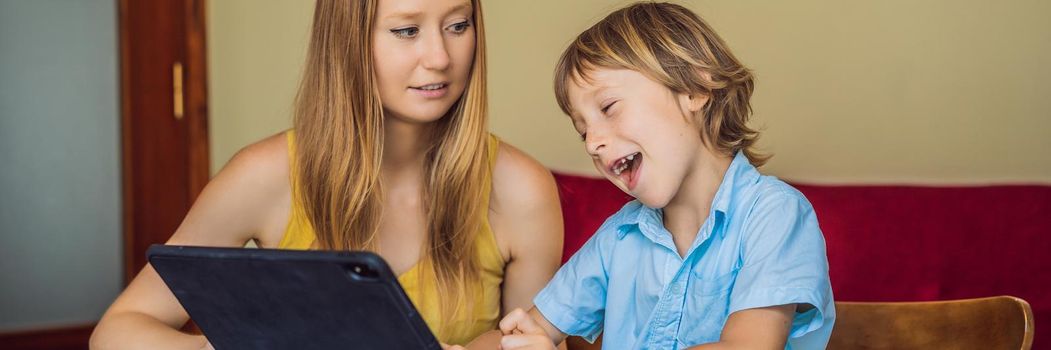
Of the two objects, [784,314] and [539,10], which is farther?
[539,10]

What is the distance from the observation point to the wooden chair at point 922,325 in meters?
1.49

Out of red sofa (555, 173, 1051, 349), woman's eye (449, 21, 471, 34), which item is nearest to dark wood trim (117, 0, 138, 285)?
woman's eye (449, 21, 471, 34)

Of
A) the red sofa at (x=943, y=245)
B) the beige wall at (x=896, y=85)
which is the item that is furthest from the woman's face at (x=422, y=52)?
the beige wall at (x=896, y=85)

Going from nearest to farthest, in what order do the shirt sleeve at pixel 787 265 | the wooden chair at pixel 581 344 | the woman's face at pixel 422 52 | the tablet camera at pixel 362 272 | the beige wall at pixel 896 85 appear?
the tablet camera at pixel 362 272 < the shirt sleeve at pixel 787 265 < the woman's face at pixel 422 52 < the wooden chair at pixel 581 344 < the beige wall at pixel 896 85

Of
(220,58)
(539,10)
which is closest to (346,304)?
(539,10)

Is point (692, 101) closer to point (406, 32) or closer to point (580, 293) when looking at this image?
point (580, 293)

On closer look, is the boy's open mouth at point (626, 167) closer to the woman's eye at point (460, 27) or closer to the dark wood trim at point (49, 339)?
the woman's eye at point (460, 27)

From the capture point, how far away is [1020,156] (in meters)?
2.37

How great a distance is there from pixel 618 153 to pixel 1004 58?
1.30 metres

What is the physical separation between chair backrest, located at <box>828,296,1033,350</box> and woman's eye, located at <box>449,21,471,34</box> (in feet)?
2.06

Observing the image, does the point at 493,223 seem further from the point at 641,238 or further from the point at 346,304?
the point at 346,304

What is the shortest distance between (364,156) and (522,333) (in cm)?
44

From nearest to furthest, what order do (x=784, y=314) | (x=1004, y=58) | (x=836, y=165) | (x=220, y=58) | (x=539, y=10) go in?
(x=784, y=314)
(x=1004, y=58)
(x=836, y=165)
(x=539, y=10)
(x=220, y=58)

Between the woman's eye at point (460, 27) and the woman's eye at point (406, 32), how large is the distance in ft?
0.17
